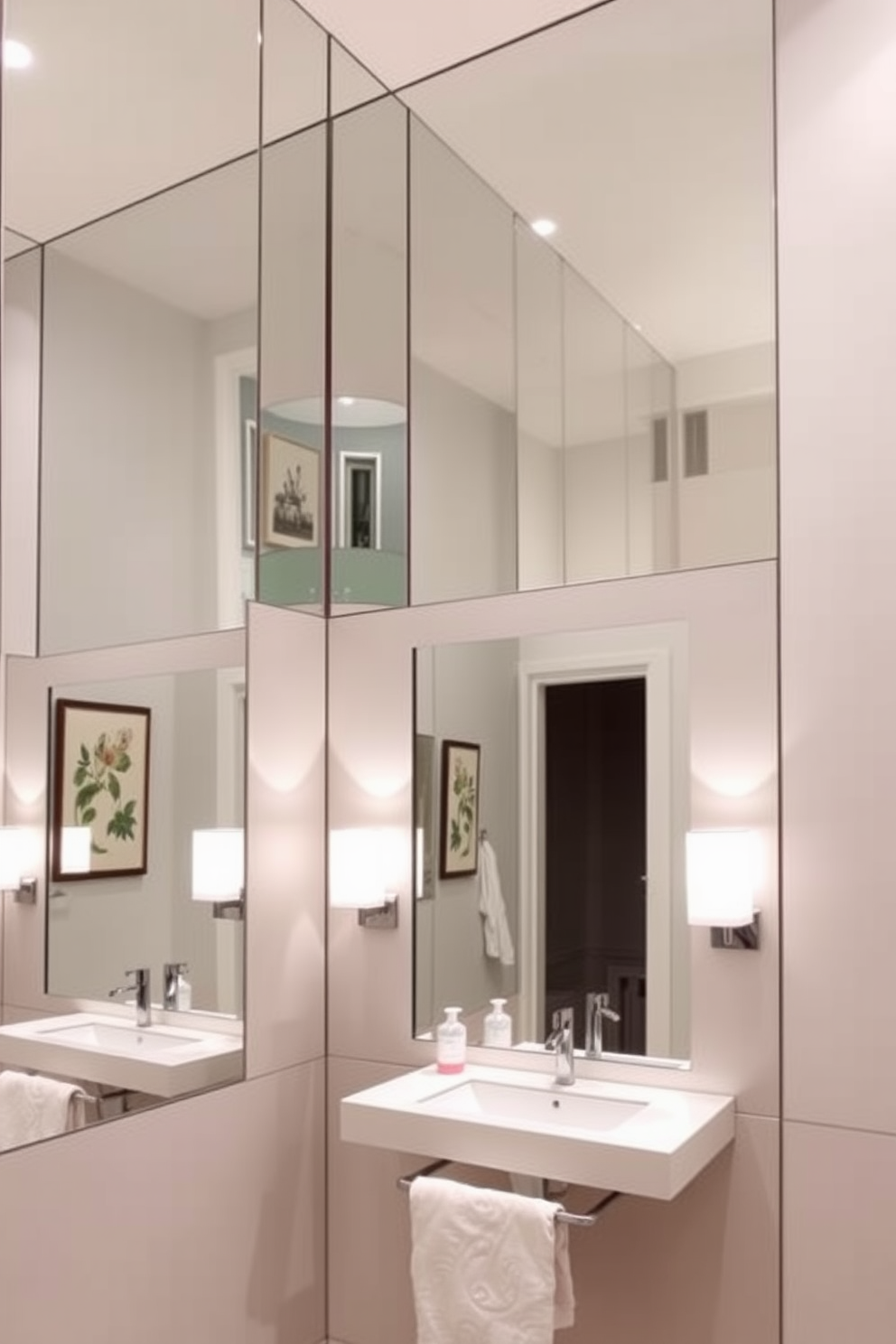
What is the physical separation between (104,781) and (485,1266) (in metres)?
1.17

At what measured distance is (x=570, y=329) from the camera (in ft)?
8.82

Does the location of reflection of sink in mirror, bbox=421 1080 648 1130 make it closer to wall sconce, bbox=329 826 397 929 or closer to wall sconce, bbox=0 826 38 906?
wall sconce, bbox=329 826 397 929

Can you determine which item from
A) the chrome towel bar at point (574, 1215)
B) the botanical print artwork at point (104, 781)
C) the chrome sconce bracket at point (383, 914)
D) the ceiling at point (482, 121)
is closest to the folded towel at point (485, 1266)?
the chrome towel bar at point (574, 1215)

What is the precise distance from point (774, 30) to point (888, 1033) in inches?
78.8

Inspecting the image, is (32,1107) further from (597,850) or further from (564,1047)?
(597,850)

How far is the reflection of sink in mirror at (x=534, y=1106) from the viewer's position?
2.28 m

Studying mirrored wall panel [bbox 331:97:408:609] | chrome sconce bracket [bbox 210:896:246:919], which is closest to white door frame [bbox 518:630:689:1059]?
mirrored wall panel [bbox 331:97:408:609]

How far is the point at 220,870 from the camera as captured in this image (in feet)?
8.36

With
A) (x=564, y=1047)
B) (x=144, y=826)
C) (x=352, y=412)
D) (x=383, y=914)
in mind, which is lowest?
(x=564, y=1047)

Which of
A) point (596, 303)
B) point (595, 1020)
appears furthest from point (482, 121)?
point (595, 1020)

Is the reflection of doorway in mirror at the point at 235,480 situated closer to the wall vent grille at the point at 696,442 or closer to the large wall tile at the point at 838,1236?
the wall vent grille at the point at 696,442

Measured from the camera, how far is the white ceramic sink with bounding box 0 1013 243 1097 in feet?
6.88

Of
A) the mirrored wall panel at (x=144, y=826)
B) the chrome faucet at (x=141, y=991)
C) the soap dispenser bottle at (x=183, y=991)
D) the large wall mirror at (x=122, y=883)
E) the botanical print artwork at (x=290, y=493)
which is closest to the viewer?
the large wall mirror at (x=122, y=883)

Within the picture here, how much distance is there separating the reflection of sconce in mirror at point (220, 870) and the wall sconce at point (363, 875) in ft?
0.81
